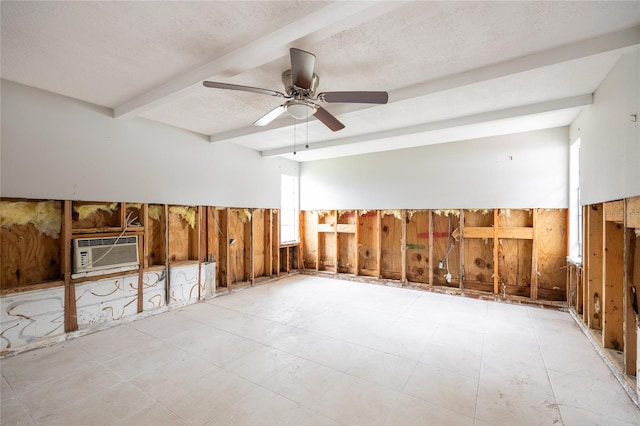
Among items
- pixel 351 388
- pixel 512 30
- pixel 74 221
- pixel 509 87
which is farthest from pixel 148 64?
pixel 509 87

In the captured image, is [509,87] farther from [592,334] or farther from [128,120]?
[128,120]

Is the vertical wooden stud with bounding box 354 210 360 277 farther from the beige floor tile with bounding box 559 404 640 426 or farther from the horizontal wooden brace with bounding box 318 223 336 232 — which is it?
the beige floor tile with bounding box 559 404 640 426

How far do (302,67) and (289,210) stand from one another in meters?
4.67

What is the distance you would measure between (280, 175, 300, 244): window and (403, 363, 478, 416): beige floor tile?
441cm

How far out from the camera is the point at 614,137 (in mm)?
2480

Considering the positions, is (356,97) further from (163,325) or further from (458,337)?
(163,325)

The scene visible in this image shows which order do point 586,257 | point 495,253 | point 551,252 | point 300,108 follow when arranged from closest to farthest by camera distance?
point 300,108 → point 586,257 → point 551,252 → point 495,253

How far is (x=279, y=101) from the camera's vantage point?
331 cm

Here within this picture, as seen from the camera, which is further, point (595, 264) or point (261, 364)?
point (595, 264)

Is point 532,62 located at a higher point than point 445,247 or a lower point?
higher

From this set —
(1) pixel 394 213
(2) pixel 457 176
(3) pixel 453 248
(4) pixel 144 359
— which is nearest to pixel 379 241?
(1) pixel 394 213

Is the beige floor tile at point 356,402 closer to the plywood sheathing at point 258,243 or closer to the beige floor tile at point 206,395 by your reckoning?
the beige floor tile at point 206,395

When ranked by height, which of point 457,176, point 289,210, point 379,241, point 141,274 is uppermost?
point 457,176

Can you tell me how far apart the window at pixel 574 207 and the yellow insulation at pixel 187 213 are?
18.8 feet
